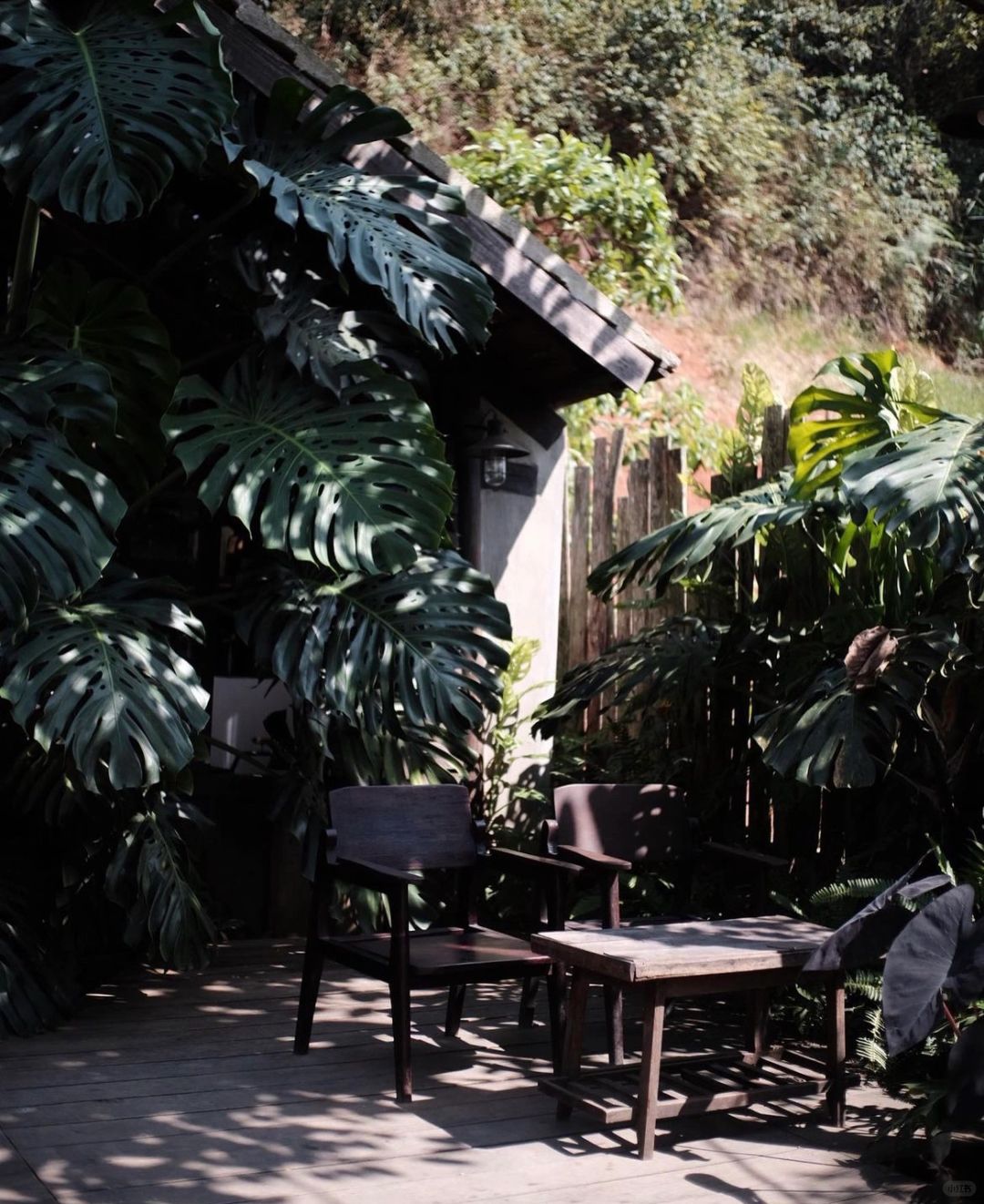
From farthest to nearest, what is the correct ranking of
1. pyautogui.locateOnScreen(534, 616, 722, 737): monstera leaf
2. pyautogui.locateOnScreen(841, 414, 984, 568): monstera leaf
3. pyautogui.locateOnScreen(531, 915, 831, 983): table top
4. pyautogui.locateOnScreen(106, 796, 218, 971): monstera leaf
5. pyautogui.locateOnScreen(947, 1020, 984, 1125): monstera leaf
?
pyautogui.locateOnScreen(534, 616, 722, 737): monstera leaf, pyautogui.locateOnScreen(106, 796, 218, 971): monstera leaf, pyautogui.locateOnScreen(841, 414, 984, 568): monstera leaf, pyautogui.locateOnScreen(531, 915, 831, 983): table top, pyautogui.locateOnScreen(947, 1020, 984, 1125): monstera leaf

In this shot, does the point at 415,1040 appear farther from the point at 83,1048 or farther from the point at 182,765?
the point at 182,765

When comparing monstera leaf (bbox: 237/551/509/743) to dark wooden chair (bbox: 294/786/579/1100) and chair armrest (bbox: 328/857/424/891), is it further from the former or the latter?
chair armrest (bbox: 328/857/424/891)

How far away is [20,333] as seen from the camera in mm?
4301

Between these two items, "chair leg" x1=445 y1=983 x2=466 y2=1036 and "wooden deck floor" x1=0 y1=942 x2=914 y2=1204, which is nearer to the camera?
"wooden deck floor" x1=0 y1=942 x2=914 y2=1204

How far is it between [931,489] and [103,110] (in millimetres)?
2656

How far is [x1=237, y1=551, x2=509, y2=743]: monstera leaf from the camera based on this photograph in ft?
14.5

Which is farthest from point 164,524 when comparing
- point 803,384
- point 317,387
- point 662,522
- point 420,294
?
point 803,384

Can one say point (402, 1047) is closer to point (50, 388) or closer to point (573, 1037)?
point (573, 1037)

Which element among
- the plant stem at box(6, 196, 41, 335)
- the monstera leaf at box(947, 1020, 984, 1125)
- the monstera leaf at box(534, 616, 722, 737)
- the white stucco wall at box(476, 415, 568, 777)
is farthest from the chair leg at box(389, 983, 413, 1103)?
the plant stem at box(6, 196, 41, 335)

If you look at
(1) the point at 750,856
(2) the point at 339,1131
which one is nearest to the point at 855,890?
(1) the point at 750,856

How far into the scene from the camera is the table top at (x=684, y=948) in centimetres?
325

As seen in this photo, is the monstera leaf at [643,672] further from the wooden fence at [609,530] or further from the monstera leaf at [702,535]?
the wooden fence at [609,530]

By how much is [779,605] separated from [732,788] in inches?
30.0

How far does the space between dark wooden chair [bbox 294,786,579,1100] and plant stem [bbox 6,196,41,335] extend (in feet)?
6.18
